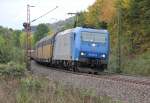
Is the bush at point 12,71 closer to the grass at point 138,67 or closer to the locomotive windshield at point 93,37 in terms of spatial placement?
the locomotive windshield at point 93,37

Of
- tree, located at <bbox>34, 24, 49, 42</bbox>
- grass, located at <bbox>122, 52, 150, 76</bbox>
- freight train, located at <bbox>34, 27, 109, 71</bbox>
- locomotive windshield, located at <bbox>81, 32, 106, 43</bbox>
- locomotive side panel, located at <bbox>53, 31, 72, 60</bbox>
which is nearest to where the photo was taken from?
freight train, located at <bbox>34, 27, 109, 71</bbox>

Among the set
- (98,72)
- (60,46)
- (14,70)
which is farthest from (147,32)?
(14,70)

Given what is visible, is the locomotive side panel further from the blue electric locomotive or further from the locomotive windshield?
the locomotive windshield

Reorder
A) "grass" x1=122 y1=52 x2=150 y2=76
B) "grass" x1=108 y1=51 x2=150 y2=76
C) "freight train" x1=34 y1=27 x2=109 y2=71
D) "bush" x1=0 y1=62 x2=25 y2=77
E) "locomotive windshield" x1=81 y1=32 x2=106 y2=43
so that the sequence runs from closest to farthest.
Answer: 1. "bush" x1=0 y1=62 x2=25 y2=77
2. "freight train" x1=34 y1=27 x2=109 y2=71
3. "locomotive windshield" x1=81 y1=32 x2=106 y2=43
4. "grass" x1=122 y1=52 x2=150 y2=76
5. "grass" x1=108 y1=51 x2=150 y2=76

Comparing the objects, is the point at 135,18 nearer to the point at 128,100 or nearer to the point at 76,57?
the point at 76,57

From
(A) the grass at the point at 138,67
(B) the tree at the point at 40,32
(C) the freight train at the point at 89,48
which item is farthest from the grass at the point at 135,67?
(B) the tree at the point at 40,32

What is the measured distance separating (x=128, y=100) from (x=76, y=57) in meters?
18.3

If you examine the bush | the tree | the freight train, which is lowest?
the bush

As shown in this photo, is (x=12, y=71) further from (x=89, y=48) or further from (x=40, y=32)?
(x=40, y=32)

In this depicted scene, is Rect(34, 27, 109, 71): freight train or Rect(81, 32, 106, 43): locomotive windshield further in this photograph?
Rect(81, 32, 106, 43): locomotive windshield

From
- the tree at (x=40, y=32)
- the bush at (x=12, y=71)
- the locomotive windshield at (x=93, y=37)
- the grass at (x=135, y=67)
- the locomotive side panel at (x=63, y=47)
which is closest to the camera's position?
the bush at (x=12, y=71)

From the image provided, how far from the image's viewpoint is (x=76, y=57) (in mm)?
35656

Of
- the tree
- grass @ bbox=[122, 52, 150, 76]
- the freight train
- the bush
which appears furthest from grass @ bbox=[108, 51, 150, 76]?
the tree

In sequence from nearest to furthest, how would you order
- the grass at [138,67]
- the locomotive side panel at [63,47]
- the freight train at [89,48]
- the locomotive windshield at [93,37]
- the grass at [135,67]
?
1. the freight train at [89,48]
2. the locomotive windshield at [93,37]
3. the locomotive side panel at [63,47]
4. the grass at [138,67]
5. the grass at [135,67]
